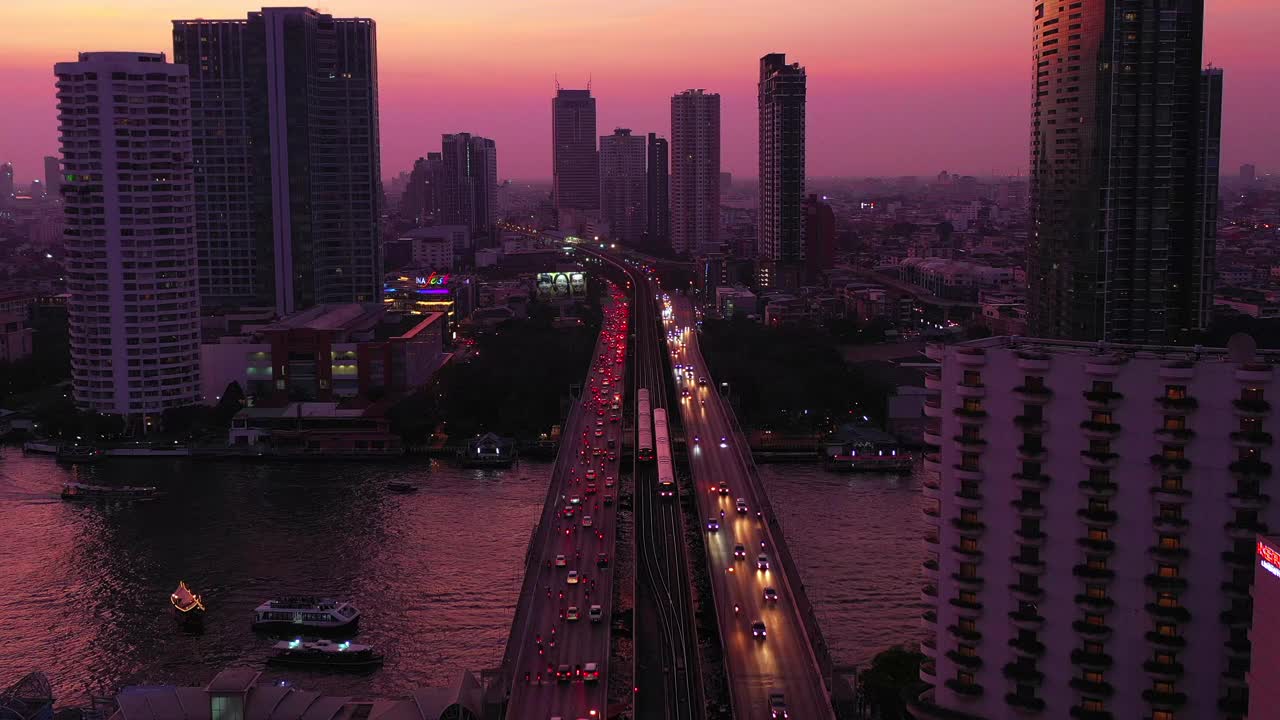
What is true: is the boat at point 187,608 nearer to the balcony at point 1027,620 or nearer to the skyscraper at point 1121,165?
the balcony at point 1027,620

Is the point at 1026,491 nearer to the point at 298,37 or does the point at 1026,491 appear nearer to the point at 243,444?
the point at 243,444

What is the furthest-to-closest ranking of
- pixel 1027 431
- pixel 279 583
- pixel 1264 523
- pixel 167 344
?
pixel 167 344
pixel 279 583
pixel 1027 431
pixel 1264 523

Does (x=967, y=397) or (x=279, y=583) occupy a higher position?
(x=967, y=397)

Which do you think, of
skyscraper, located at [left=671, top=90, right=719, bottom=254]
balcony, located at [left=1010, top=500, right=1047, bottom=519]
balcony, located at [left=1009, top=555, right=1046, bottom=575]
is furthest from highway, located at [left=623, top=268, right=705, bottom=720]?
skyscraper, located at [left=671, top=90, right=719, bottom=254]

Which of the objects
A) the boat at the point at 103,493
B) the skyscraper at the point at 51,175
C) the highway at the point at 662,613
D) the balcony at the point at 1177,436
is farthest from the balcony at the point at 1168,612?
the skyscraper at the point at 51,175

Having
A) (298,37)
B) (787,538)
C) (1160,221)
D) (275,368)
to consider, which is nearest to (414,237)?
(298,37)

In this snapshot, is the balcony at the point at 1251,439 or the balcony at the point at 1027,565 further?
the balcony at the point at 1027,565

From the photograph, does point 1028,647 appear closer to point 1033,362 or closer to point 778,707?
point 1033,362
